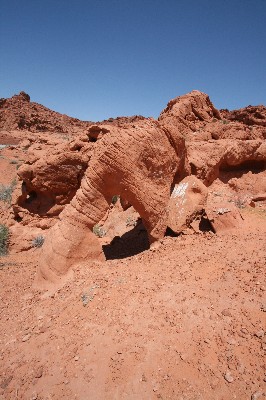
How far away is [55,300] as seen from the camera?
182 inches

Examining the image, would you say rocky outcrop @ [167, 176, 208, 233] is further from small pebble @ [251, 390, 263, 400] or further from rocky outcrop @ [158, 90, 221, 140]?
small pebble @ [251, 390, 263, 400]

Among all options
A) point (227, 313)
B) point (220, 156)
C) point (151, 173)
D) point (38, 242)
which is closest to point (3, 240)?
point (38, 242)

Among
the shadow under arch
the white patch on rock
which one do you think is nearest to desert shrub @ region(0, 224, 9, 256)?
the shadow under arch

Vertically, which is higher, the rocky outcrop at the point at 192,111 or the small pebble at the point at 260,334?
the rocky outcrop at the point at 192,111

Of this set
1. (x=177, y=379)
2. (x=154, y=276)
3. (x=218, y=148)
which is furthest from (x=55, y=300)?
(x=218, y=148)

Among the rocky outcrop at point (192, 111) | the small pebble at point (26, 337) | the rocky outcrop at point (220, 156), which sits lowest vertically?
the small pebble at point (26, 337)

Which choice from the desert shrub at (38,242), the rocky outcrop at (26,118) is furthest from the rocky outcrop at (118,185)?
the rocky outcrop at (26,118)

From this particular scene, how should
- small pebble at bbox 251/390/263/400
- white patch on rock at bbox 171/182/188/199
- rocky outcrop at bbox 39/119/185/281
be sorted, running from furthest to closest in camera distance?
white patch on rock at bbox 171/182/188/199, rocky outcrop at bbox 39/119/185/281, small pebble at bbox 251/390/263/400

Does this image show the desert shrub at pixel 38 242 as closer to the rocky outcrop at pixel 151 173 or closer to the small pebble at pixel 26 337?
the rocky outcrop at pixel 151 173

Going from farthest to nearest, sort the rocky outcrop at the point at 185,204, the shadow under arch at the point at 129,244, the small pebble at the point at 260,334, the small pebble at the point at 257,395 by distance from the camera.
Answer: the shadow under arch at the point at 129,244 → the rocky outcrop at the point at 185,204 → the small pebble at the point at 260,334 → the small pebble at the point at 257,395

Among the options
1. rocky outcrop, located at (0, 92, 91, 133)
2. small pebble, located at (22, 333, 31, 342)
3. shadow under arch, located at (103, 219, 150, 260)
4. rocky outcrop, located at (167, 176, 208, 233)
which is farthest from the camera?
rocky outcrop, located at (0, 92, 91, 133)

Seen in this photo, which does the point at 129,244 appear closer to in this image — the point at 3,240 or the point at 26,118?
the point at 3,240

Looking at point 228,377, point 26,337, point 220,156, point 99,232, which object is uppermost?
point 220,156

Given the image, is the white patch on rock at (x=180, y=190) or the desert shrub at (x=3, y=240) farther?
the desert shrub at (x=3, y=240)
